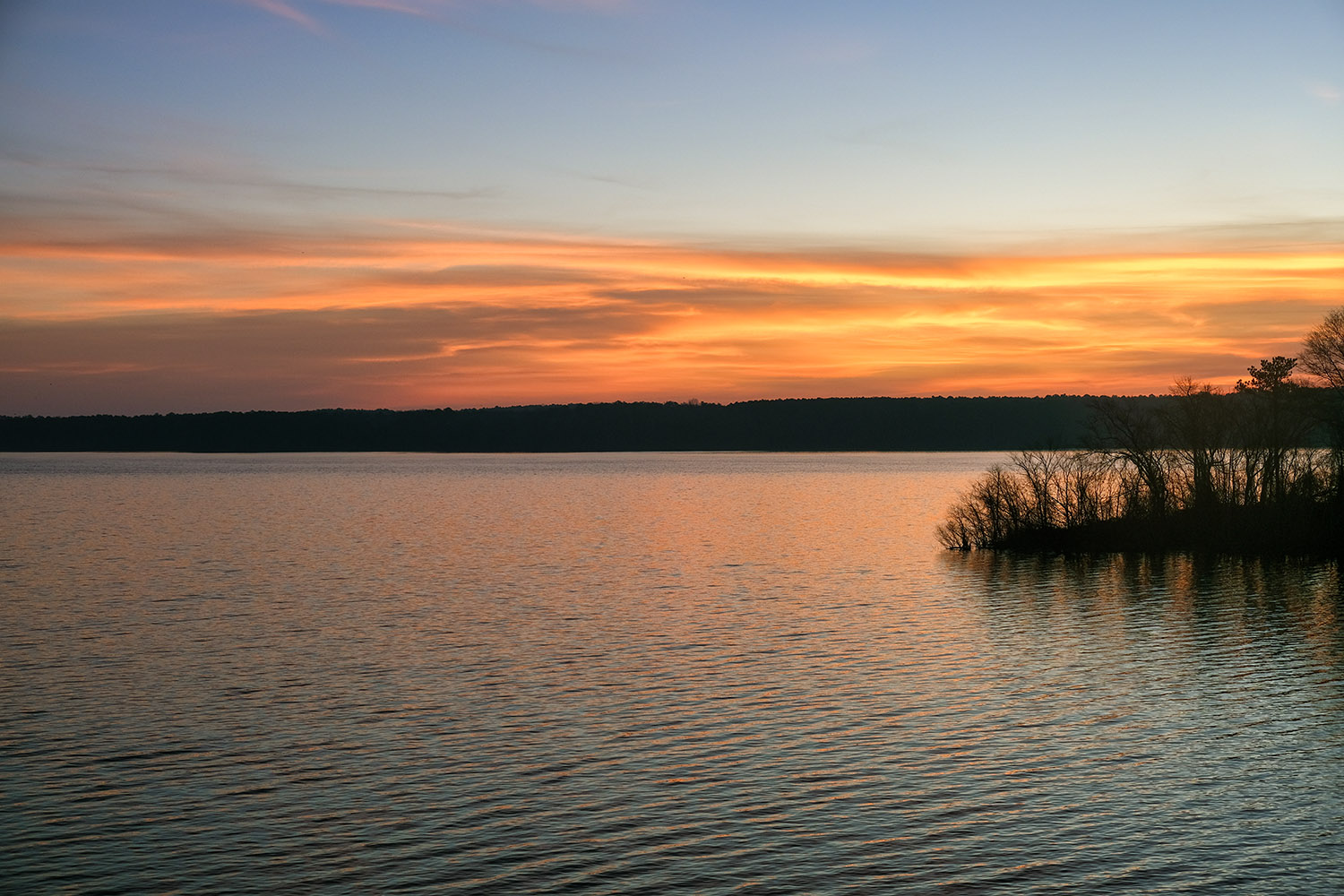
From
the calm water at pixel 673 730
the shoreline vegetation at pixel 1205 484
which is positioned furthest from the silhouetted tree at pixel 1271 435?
the calm water at pixel 673 730

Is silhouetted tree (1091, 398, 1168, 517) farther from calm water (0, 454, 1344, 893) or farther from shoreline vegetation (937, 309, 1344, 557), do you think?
calm water (0, 454, 1344, 893)

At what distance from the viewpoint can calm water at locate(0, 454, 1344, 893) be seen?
58.0 ft

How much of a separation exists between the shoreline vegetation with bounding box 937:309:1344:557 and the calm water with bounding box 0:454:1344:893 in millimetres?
5704

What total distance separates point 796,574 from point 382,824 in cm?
4007

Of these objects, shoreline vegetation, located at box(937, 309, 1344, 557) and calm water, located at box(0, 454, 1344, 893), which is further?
shoreline vegetation, located at box(937, 309, 1344, 557)

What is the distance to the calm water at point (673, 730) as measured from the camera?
17688 mm

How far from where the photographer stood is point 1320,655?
3450cm

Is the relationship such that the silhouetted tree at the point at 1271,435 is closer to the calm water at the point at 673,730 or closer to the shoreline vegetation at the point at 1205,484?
the shoreline vegetation at the point at 1205,484

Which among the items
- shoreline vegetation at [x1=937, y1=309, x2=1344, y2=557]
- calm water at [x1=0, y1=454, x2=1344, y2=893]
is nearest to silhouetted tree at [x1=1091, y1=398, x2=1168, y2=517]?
shoreline vegetation at [x1=937, y1=309, x2=1344, y2=557]

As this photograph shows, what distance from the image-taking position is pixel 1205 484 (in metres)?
64.5

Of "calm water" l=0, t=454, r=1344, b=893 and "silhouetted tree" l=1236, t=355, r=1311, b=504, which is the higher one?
"silhouetted tree" l=1236, t=355, r=1311, b=504

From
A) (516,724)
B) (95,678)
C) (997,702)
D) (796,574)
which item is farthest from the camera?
(796,574)

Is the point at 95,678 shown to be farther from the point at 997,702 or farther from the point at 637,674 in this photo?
the point at 997,702

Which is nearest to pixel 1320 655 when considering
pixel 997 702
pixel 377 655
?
pixel 997 702
